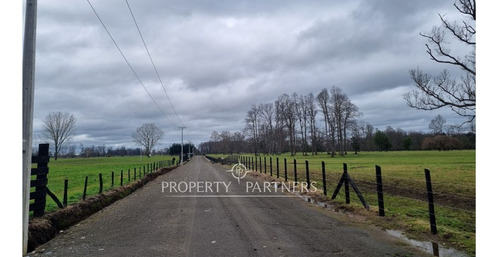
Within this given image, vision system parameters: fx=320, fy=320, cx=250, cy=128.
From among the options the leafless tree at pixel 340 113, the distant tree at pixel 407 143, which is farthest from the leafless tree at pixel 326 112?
the distant tree at pixel 407 143

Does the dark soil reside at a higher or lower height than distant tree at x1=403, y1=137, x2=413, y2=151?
lower

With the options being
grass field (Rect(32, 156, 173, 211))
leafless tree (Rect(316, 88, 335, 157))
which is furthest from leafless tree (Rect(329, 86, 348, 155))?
grass field (Rect(32, 156, 173, 211))

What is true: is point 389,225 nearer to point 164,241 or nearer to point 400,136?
point 164,241

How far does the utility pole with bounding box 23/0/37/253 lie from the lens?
552 centimetres

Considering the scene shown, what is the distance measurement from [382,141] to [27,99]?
4253 inches

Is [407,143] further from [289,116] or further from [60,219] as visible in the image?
[60,219]

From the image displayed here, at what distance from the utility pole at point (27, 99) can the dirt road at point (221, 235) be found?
91 cm

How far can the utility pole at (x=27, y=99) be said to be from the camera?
5.52m

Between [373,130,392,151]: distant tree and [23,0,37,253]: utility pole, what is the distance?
107542 millimetres

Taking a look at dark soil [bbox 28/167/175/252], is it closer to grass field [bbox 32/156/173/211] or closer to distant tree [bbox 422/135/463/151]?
grass field [bbox 32/156/173/211]

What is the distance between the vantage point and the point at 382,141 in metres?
103

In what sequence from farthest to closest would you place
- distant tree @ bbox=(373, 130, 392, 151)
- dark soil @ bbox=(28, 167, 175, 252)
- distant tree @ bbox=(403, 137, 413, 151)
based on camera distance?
distant tree @ bbox=(403, 137, 413, 151), distant tree @ bbox=(373, 130, 392, 151), dark soil @ bbox=(28, 167, 175, 252)

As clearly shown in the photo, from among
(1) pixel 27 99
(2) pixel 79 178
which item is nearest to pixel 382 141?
(2) pixel 79 178
